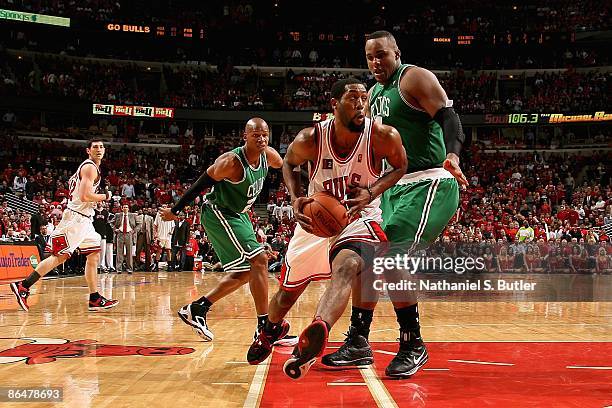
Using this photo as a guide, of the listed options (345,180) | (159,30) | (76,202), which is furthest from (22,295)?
(159,30)

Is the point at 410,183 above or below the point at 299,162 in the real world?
below

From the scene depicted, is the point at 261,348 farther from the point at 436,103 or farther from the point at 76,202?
the point at 76,202

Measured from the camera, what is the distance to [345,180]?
375 centimetres

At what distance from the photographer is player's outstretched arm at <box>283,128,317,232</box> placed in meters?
3.52

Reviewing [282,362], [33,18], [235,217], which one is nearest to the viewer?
[282,362]

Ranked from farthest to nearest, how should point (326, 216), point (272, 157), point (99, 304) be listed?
1. point (99, 304)
2. point (272, 157)
3. point (326, 216)

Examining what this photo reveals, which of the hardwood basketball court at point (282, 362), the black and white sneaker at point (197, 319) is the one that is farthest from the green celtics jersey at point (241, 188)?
the hardwood basketball court at point (282, 362)

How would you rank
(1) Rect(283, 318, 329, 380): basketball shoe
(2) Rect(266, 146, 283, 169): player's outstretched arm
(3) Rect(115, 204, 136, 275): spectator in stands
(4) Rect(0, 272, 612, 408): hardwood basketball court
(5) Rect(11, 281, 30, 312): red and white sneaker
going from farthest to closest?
(3) Rect(115, 204, 136, 275): spectator in stands < (5) Rect(11, 281, 30, 312): red and white sneaker < (2) Rect(266, 146, 283, 169): player's outstretched arm < (4) Rect(0, 272, 612, 408): hardwood basketball court < (1) Rect(283, 318, 329, 380): basketball shoe

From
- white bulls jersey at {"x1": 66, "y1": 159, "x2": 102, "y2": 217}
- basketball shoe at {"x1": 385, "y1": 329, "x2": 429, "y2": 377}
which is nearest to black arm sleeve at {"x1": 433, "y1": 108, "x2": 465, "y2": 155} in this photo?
basketball shoe at {"x1": 385, "y1": 329, "x2": 429, "y2": 377}

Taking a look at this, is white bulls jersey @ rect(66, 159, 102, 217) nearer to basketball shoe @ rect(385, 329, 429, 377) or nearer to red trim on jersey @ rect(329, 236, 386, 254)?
red trim on jersey @ rect(329, 236, 386, 254)

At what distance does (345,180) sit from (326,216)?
0.38 metres

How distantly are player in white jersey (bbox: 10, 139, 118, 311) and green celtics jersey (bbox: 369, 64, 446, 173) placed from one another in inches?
181

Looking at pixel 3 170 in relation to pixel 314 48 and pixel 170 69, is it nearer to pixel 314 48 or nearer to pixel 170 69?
pixel 170 69

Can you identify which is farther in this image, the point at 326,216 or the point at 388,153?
the point at 388,153
